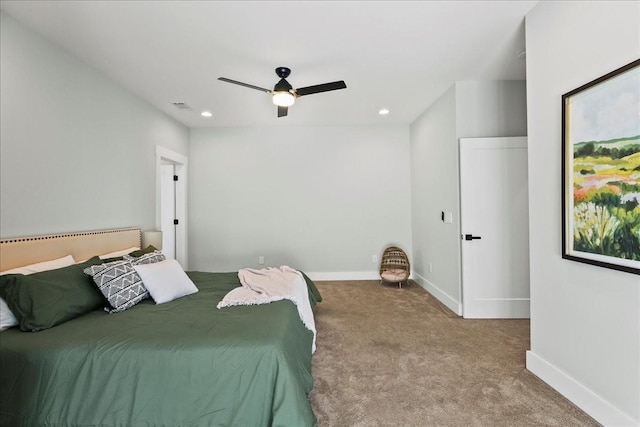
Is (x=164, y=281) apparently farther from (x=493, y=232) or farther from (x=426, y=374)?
(x=493, y=232)

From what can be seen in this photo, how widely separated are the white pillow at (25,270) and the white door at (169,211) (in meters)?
2.37

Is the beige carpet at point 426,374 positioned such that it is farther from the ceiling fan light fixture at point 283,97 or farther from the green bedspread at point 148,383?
the ceiling fan light fixture at point 283,97

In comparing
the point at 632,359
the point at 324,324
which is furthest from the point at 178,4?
the point at 632,359

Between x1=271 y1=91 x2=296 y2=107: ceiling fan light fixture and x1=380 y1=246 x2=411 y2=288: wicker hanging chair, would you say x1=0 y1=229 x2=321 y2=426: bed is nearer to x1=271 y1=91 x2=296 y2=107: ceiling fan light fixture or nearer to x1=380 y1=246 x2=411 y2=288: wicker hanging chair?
x1=271 y1=91 x2=296 y2=107: ceiling fan light fixture

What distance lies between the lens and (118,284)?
207cm

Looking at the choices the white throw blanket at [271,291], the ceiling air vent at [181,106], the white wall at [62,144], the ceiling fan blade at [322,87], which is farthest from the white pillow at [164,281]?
the ceiling air vent at [181,106]

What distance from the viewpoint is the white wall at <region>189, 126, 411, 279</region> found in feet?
16.3

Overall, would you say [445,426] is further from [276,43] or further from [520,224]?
[276,43]

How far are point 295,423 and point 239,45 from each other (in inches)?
107

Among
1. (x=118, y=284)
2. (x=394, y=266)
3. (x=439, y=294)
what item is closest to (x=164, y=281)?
(x=118, y=284)

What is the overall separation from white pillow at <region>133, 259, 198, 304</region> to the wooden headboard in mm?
672

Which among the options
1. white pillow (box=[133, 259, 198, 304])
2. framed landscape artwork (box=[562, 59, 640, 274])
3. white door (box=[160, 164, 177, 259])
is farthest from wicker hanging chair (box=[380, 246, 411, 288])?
white door (box=[160, 164, 177, 259])

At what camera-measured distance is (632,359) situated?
1.47m

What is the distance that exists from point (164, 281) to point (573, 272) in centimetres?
274
